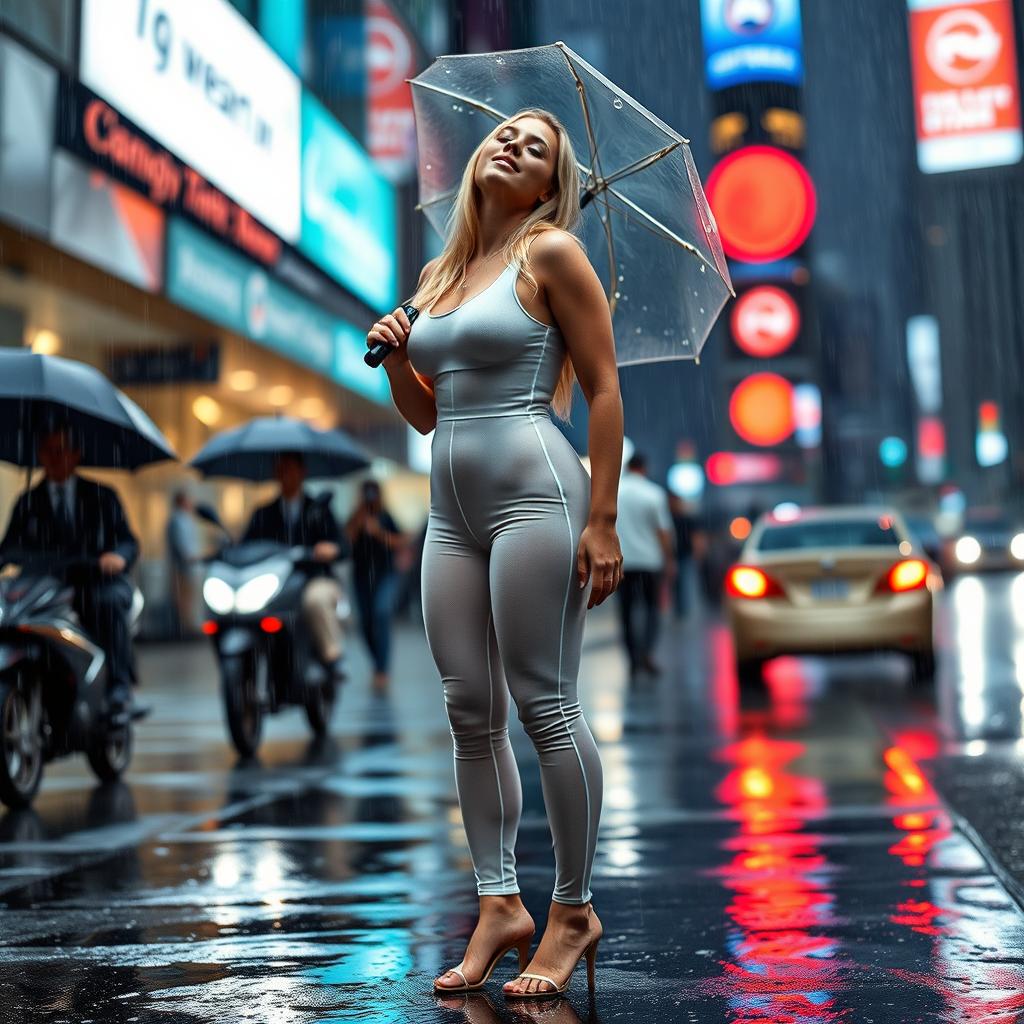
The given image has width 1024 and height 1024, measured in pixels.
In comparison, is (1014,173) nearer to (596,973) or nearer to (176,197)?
(176,197)

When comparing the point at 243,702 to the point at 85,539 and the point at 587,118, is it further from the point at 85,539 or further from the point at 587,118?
the point at 587,118

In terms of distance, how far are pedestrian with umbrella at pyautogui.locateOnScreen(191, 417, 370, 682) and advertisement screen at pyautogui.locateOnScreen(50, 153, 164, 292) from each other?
21.2ft

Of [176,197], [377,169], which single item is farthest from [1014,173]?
[176,197]

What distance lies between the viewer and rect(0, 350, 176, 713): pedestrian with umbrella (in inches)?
278

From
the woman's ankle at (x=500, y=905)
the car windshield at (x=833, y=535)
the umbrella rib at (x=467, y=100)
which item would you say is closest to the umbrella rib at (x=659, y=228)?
the umbrella rib at (x=467, y=100)

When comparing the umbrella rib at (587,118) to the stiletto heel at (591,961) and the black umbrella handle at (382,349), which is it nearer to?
the black umbrella handle at (382,349)

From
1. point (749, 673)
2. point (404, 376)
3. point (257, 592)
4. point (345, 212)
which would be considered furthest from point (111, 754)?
point (345, 212)

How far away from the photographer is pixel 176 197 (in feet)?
60.1

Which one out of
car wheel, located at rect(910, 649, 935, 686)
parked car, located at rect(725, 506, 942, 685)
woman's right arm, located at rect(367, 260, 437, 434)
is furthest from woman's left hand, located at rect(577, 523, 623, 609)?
car wheel, located at rect(910, 649, 935, 686)

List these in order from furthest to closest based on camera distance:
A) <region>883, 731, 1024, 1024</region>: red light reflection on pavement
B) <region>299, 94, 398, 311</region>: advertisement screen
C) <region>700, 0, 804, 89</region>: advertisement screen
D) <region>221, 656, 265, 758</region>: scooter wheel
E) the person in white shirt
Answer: <region>700, 0, 804, 89</region>: advertisement screen, <region>299, 94, 398, 311</region>: advertisement screen, the person in white shirt, <region>221, 656, 265, 758</region>: scooter wheel, <region>883, 731, 1024, 1024</region>: red light reflection on pavement

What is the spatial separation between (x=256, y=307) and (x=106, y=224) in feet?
17.4

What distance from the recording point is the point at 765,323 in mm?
64125

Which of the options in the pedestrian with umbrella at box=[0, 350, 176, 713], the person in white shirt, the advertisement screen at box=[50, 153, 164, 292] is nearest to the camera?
the pedestrian with umbrella at box=[0, 350, 176, 713]

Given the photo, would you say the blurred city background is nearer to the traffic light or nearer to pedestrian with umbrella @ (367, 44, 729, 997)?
pedestrian with umbrella @ (367, 44, 729, 997)
